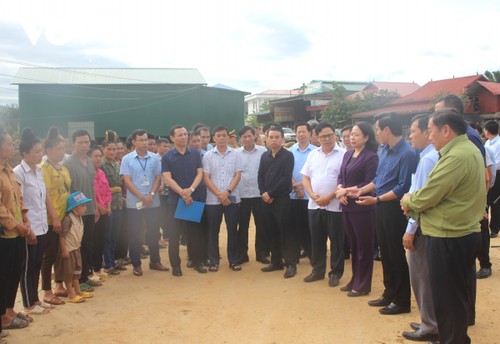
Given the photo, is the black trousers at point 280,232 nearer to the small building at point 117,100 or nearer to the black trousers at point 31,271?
the black trousers at point 31,271

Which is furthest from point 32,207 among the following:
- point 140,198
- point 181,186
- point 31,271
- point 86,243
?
point 181,186

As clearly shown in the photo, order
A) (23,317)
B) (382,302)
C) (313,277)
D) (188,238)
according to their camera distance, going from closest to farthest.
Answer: (23,317) < (382,302) < (313,277) < (188,238)

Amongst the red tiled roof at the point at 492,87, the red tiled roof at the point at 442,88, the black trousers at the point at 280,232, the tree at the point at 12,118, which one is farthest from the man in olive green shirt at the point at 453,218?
the tree at the point at 12,118

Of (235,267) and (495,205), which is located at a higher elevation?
(495,205)

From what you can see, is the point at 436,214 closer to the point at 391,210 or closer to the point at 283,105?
the point at 391,210

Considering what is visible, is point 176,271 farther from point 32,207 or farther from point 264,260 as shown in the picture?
point 32,207

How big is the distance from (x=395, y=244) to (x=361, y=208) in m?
0.65

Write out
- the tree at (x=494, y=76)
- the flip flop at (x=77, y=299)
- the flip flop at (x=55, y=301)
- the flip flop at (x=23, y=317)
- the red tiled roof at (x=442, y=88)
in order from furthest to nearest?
the tree at (x=494, y=76) < the red tiled roof at (x=442, y=88) < the flip flop at (x=77, y=299) < the flip flop at (x=55, y=301) < the flip flop at (x=23, y=317)

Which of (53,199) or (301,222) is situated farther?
(301,222)

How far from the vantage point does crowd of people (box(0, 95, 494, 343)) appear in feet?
9.81

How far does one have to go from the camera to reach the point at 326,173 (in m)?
5.10

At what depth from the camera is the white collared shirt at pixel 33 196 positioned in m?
4.13

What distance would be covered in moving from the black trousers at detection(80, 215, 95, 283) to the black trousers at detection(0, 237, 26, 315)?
109cm

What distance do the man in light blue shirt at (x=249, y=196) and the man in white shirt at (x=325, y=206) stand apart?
106cm
